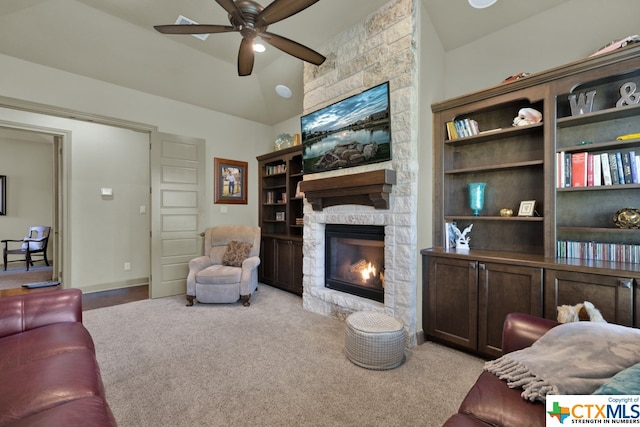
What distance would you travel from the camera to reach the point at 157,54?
3547mm

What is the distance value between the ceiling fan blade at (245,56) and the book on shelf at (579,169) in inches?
106

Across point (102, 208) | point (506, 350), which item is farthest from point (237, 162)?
point (506, 350)

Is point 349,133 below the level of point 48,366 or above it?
above

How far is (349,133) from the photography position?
2.97m

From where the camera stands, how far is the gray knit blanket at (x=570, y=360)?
38.9 inches

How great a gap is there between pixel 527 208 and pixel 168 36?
165 inches

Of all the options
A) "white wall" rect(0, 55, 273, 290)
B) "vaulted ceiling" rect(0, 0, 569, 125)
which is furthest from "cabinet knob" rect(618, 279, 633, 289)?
"white wall" rect(0, 55, 273, 290)

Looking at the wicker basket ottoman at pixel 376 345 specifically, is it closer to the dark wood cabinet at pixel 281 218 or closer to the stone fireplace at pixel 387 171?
the stone fireplace at pixel 387 171

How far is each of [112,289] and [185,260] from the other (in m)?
1.42

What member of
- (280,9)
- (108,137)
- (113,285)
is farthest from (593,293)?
(108,137)

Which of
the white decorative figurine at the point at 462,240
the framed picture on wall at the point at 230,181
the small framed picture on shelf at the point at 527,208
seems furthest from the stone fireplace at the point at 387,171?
the framed picture on wall at the point at 230,181

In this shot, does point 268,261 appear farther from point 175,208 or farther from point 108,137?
point 108,137

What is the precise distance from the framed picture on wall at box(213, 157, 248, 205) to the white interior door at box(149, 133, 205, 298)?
230mm

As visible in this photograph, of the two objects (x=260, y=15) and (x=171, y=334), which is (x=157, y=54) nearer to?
(x=260, y=15)
